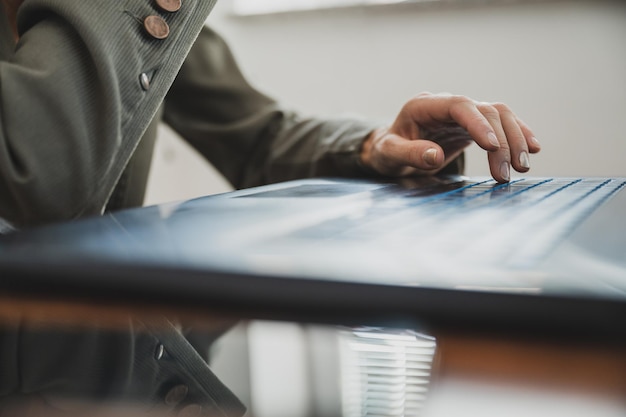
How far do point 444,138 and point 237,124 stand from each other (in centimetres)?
24

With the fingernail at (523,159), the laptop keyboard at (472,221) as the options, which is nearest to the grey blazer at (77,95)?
the laptop keyboard at (472,221)

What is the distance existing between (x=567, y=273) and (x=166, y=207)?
20cm

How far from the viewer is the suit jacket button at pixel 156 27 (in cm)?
38

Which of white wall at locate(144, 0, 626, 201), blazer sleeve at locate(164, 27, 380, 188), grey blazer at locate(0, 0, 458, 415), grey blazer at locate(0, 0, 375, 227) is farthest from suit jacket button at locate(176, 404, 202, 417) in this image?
white wall at locate(144, 0, 626, 201)

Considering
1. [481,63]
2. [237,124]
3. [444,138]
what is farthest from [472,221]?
[481,63]

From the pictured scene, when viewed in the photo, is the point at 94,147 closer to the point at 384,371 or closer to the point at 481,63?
the point at 384,371

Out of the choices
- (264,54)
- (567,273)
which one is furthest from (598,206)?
(264,54)

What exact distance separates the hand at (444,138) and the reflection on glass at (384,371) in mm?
342

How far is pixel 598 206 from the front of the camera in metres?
0.32

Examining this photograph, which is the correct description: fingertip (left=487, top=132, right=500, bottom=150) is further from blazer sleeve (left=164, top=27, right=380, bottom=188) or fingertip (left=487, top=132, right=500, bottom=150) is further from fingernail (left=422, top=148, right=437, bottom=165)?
blazer sleeve (left=164, top=27, right=380, bottom=188)

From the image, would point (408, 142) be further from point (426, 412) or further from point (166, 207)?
point (426, 412)

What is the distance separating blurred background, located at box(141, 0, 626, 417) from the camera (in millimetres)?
1434

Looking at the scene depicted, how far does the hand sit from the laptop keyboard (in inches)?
4.3

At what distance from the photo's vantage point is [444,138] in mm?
623
